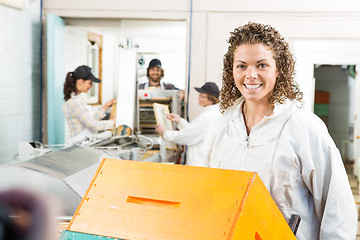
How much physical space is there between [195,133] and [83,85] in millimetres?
1369

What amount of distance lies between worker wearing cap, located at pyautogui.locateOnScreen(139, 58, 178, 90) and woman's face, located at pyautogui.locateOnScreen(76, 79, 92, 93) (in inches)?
28.1

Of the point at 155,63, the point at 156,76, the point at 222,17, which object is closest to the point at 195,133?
the point at 156,76

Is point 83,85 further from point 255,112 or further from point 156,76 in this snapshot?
point 255,112

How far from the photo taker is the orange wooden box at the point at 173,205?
952mm

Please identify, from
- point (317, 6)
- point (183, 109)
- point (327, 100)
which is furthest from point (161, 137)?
point (327, 100)

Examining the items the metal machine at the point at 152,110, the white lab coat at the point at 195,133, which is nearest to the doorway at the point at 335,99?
the metal machine at the point at 152,110

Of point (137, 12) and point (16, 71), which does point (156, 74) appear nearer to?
point (137, 12)

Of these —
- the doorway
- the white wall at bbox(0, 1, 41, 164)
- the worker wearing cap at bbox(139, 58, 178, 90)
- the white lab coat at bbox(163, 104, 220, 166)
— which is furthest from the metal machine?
the doorway

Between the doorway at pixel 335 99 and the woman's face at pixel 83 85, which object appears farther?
the doorway at pixel 335 99

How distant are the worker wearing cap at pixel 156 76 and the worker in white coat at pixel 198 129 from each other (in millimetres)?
728

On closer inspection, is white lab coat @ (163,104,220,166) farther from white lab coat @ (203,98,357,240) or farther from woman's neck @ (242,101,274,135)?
white lab coat @ (203,98,357,240)

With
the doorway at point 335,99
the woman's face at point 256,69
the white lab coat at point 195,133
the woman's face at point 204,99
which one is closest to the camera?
the woman's face at point 256,69

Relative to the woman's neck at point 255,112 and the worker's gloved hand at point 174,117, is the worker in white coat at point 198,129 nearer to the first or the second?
the worker's gloved hand at point 174,117

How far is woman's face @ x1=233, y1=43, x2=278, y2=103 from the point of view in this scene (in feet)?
4.75
